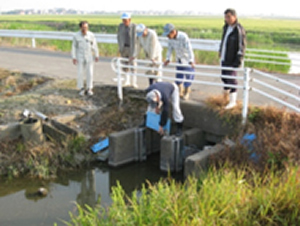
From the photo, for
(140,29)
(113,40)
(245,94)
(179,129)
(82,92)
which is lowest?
(179,129)

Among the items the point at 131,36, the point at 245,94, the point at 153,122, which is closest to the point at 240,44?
the point at 245,94

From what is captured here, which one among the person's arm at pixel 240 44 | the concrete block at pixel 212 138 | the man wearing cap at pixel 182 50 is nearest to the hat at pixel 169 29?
the man wearing cap at pixel 182 50

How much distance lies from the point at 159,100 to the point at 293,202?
345 centimetres

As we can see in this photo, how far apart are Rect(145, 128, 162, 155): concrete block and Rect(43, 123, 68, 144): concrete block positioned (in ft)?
5.80

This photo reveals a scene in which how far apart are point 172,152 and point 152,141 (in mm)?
1191

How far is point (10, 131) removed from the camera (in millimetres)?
8664

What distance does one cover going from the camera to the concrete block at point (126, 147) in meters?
8.43

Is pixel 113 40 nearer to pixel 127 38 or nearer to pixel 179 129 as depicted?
pixel 127 38

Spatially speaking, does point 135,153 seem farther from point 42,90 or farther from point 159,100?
point 42,90

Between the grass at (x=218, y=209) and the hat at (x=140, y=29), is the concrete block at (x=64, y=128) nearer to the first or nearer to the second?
the hat at (x=140, y=29)

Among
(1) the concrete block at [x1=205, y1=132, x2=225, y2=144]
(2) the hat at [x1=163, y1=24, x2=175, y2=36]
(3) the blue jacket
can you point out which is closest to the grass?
(3) the blue jacket

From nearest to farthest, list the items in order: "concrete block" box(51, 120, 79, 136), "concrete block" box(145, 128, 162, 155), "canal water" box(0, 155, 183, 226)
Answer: "canal water" box(0, 155, 183, 226)
"concrete block" box(51, 120, 79, 136)
"concrete block" box(145, 128, 162, 155)

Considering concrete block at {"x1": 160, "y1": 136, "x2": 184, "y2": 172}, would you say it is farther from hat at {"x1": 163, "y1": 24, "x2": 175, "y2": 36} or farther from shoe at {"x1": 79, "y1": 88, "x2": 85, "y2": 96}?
shoe at {"x1": 79, "y1": 88, "x2": 85, "y2": 96}

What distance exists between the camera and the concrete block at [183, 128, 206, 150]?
8.41 m
